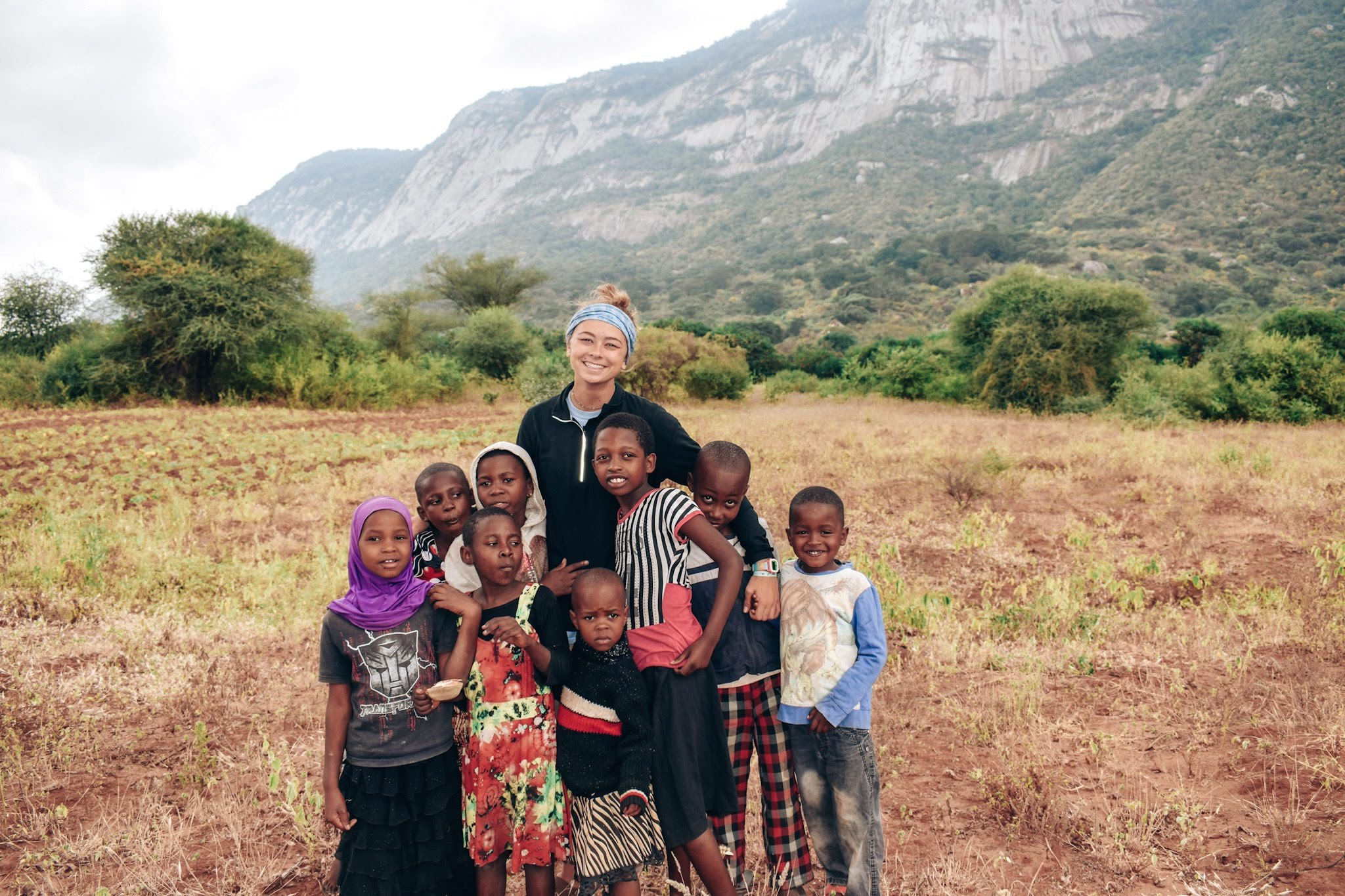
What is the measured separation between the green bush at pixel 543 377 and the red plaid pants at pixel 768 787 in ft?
59.2

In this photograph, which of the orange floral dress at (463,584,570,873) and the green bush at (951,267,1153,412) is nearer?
the orange floral dress at (463,584,570,873)

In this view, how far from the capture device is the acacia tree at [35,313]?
2291cm

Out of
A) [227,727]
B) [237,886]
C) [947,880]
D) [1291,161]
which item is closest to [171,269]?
[227,727]

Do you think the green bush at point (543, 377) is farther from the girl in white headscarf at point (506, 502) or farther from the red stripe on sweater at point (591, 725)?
the red stripe on sweater at point (591, 725)

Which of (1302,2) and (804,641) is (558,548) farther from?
(1302,2)

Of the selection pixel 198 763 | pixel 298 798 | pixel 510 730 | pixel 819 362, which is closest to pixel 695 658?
pixel 510 730

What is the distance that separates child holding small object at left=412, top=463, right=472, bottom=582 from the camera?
7.75 ft

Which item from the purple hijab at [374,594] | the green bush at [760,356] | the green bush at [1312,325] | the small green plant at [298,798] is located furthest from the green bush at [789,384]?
the purple hijab at [374,594]

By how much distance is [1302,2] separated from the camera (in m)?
71.0

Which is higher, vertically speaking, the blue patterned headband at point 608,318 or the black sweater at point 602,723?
the blue patterned headband at point 608,318

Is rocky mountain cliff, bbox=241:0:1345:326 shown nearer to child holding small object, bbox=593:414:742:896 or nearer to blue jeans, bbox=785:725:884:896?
child holding small object, bbox=593:414:742:896

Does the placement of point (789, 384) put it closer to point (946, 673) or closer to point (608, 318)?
point (946, 673)

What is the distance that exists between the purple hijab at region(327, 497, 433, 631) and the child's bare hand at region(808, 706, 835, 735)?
1248 mm

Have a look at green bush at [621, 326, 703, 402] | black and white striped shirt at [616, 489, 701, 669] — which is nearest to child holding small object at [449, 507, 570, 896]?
black and white striped shirt at [616, 489, 701, 669]
